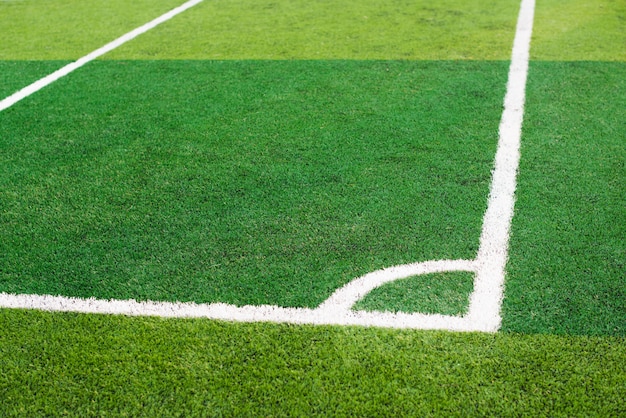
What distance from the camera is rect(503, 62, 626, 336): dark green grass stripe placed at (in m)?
2.54

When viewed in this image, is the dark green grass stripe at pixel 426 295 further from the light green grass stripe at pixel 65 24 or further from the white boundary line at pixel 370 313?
the light green grass stripe at pixel 65 24

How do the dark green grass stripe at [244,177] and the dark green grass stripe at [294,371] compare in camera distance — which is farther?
the dark green grass stripe at [244,177]

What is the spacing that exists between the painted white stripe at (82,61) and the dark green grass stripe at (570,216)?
399cm

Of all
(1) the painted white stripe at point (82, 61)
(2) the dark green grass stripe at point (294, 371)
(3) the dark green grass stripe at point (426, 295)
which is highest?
(1) the painted white stripe at point (82, 61)

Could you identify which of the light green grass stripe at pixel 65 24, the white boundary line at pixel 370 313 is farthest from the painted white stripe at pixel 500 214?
the light green grass stripe at pixel 65 24

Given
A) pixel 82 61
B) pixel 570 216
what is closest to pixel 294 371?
pixel 570 216

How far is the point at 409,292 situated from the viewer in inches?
106

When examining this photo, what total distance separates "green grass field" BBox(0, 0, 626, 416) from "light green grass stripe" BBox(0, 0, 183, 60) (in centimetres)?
23

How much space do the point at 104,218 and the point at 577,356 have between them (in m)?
2.43

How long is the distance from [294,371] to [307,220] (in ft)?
3.48

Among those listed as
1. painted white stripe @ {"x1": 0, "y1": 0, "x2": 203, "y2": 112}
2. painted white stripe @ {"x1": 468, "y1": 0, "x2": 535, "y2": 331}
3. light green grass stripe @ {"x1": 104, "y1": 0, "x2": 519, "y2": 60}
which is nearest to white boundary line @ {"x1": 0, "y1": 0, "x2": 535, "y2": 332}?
painted white stripe @ {"x1": 468, "y1": 0, "x2": 535, "y2": 331}

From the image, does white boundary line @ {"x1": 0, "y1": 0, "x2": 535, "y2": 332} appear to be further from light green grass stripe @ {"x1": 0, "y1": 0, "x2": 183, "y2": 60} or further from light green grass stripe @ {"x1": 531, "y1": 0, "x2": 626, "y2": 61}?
light green grass stripe @ {"x1": 0, "y1": 0, "x2": 183, "y2": 60}

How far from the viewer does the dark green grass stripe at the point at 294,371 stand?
2.17 m

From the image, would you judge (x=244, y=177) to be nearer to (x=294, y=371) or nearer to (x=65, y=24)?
(x=294, y=371)
